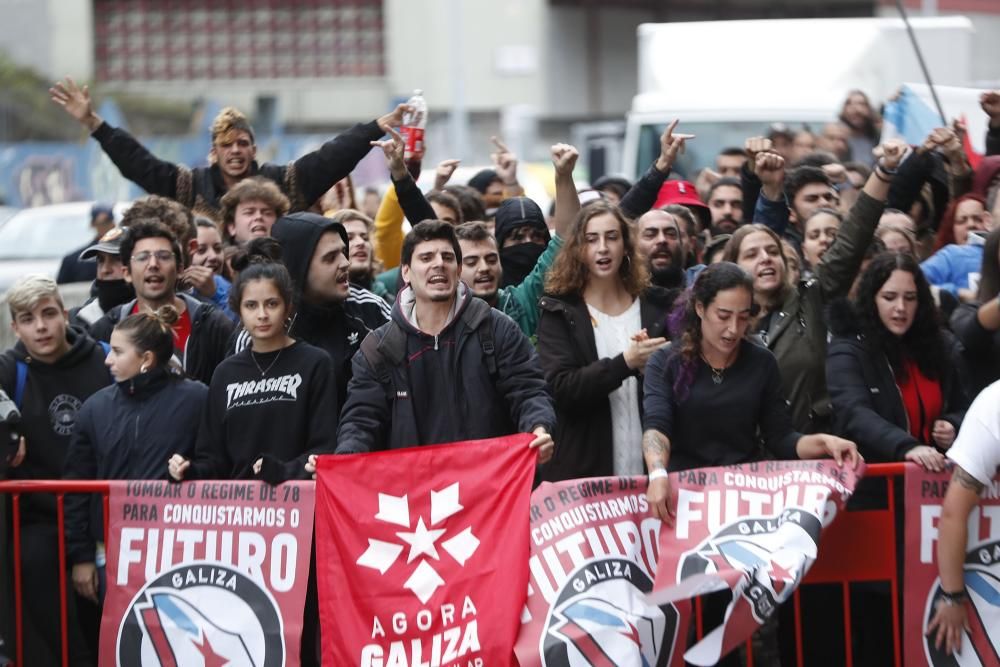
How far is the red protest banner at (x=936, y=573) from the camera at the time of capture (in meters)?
6.25

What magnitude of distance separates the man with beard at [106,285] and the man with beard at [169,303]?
0.34 meters

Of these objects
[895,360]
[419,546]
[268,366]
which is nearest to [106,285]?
[268,366]

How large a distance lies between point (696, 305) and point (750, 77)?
963 centimetres

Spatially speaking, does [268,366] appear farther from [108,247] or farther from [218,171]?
[218,171]

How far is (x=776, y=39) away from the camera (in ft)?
52.5

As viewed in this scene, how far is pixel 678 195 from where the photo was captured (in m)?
9.34

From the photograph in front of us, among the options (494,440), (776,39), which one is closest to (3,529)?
(494,440)

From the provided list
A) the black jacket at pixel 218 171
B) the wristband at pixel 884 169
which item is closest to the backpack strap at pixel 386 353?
the black jacket at pixel 218 171

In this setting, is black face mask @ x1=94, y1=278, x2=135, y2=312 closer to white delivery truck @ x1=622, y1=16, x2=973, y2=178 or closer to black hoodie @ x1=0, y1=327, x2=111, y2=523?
black hoodie @ x1=0, y1=327, x2=111, y2=523

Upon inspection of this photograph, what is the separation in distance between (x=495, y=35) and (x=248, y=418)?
40183mm

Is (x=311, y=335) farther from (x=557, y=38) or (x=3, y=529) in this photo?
(x=557, y=38)

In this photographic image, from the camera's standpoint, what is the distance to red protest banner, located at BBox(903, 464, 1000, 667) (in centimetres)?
625

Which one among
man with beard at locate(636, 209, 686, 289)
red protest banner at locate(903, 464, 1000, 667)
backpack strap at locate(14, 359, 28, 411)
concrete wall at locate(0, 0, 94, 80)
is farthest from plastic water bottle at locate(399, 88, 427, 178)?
concrete wall at locate(0, 0, 94, 80)

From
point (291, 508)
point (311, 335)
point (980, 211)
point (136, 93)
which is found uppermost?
point (136, 93)
